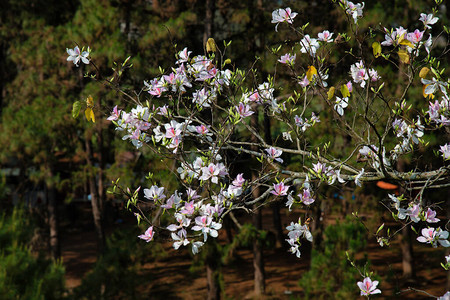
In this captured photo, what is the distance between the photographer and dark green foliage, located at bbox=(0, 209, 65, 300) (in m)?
6.93

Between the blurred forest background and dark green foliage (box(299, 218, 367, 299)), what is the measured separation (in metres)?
0.02

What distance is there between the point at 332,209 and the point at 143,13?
6.79 meters

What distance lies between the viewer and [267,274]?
46.5ft

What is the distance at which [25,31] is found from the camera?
13.5 metres

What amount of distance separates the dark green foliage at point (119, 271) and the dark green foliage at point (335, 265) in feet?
12.1

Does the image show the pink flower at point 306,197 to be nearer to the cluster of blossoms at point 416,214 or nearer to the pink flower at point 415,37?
the cluster of blossoms at point 416,214

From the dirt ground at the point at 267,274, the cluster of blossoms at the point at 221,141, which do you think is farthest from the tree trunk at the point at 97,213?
the cluster of blossoms at the point at 221,141

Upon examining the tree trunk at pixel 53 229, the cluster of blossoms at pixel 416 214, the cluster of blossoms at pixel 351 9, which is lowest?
the cluster of blossoms at pixel 416 214

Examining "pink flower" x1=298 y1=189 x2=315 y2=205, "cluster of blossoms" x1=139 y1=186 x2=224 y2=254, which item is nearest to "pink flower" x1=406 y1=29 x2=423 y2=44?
"pink flower" x1=298 y1=189 x2=315 y2=205

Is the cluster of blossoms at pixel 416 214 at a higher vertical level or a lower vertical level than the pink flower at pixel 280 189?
lower

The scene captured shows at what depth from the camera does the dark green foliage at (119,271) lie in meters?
10.1

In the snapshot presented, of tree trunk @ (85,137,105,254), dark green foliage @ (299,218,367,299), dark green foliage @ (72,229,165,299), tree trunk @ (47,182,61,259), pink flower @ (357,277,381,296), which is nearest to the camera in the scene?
pink flower @ (357,277,381,296)

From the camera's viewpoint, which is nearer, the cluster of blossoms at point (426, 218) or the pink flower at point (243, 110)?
the cluster of blossoms at point (426, 218)

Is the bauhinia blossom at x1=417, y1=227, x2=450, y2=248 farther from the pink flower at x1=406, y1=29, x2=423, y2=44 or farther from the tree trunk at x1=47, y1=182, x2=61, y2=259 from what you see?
the tree trunk at x1=47, y1=182, x2=61, y2=259
